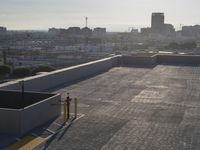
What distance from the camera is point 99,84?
26.4 metres

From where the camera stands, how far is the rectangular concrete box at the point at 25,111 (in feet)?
47.7

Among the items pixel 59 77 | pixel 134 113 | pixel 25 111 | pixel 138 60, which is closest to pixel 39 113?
pixel 25 111

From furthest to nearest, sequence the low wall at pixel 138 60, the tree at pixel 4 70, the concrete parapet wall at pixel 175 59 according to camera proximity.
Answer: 1. the tree at pixel 4 70
2. the concrete parapet wall at pixel 175 59
3. the low wall at pixel 138 60

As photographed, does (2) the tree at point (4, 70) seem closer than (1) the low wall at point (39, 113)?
No

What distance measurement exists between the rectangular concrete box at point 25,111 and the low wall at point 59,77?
6.31 ft

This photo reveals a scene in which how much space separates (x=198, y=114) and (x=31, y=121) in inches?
304

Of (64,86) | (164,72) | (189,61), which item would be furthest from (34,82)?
(189,61)

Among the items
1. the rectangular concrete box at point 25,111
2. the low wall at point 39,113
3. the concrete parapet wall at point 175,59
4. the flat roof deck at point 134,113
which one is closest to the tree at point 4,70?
the concrete parapet wall at point 175,59

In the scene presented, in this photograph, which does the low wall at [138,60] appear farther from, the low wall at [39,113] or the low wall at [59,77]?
the low wall at [39,113]

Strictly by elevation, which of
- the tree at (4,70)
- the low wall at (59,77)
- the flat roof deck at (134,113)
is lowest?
the tree at (4,70)

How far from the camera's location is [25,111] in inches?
580

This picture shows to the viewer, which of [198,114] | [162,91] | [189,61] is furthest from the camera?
[189,61]

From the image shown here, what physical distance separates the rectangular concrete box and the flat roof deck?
1.26m

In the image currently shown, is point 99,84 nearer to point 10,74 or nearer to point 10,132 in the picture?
point 10,132
